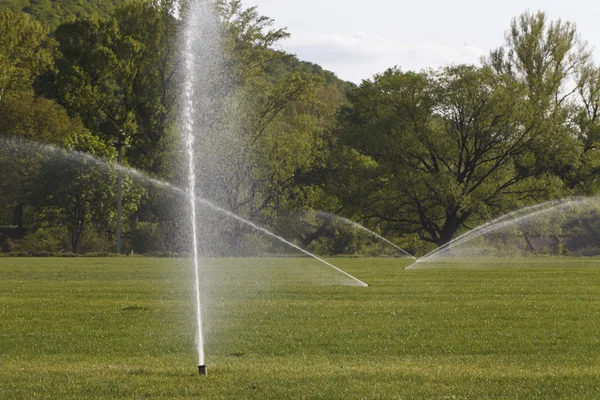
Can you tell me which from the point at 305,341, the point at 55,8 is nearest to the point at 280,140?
the point at 305,341

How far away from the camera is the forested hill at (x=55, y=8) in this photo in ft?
363

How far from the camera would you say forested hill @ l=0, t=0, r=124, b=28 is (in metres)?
110

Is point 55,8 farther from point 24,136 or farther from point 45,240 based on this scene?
point 45,240

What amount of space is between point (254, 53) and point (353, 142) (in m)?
9.94

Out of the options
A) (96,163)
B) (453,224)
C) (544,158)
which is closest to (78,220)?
(96,163)

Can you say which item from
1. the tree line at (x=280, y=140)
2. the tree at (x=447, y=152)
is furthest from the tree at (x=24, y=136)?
the tree at (x=447, y=152)

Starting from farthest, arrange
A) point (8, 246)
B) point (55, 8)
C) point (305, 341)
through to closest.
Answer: point (55, 8) → point (8, 246) → point (305, 341)

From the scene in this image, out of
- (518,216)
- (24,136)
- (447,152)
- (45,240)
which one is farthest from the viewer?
(45,240)

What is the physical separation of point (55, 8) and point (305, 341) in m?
111

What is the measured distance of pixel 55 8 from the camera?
117 meters

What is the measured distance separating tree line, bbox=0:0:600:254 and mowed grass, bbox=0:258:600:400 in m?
37.2

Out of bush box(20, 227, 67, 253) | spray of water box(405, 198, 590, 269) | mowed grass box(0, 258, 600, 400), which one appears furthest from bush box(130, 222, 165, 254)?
mowed grass box(0, 258, 600, 400)

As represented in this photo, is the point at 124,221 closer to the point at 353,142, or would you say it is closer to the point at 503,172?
the point at 353,142

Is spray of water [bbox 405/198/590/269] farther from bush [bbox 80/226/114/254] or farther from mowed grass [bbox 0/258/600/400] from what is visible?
mowed grass [bbox 0/258/600/400]
